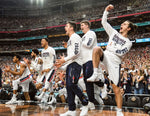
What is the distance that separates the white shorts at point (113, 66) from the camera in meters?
3.46

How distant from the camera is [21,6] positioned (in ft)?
137

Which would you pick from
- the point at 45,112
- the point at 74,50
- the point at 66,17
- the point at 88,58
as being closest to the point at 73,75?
the point at 74,50

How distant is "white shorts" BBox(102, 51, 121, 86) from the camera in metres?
3.46

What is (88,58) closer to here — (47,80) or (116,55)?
(116,55)

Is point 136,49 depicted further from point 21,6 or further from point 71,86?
point 21,6

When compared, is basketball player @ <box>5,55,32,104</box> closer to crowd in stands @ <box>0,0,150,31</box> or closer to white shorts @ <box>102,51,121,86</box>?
white shorts @ <box>102,51,121,86</box>

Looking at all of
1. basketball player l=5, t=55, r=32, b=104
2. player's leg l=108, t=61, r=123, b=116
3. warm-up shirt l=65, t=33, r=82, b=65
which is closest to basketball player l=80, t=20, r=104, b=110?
warm-up shirt l=65, t=33, r=82, b=65

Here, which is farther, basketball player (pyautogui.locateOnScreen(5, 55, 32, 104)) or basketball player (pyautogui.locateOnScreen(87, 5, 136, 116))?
basketball player (pyautogui.locateOnScreen(5, 55, 32, 104))

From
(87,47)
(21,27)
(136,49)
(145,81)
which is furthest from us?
(21,27)

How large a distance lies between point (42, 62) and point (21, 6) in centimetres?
3920

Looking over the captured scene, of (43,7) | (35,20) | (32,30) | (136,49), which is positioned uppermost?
(43,7)

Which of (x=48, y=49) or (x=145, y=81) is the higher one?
(x=48, y=49)

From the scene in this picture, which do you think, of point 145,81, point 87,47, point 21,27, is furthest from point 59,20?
point 87,47

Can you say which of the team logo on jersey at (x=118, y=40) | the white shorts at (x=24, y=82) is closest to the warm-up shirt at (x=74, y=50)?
the team logo on jersey at (x=118, y=40)
